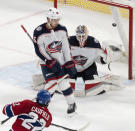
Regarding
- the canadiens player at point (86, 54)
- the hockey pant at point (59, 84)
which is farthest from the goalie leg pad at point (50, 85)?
the canadiens player at point (86, 54)

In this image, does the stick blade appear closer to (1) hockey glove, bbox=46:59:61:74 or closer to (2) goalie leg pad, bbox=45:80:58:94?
(2) goalie leg pad, bbox=45:80:58:94

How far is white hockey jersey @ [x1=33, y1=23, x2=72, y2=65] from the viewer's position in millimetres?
6520

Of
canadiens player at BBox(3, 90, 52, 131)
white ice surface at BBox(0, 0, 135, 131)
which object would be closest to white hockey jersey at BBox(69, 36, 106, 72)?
white ice surface at BBox(0, 0, 135, 131)

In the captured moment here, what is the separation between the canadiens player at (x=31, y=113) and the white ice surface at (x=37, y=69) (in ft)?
2.51

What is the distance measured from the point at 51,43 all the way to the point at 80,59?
26.6 inches

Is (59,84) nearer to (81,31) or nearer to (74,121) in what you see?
(74,121)

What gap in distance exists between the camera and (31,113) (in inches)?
210

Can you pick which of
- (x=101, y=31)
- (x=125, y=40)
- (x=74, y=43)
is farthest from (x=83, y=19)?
(x=74, y=43)

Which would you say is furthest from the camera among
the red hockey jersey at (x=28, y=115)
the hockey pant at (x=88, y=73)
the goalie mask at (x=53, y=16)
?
the hockey pant at (x=88, y=73)

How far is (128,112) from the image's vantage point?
21.7 feet

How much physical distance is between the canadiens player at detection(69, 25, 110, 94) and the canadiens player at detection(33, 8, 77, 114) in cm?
44

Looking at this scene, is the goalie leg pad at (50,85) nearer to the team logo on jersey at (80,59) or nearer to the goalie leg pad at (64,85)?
the goalie leg pad at (64,85)

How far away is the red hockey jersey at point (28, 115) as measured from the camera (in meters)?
5.34

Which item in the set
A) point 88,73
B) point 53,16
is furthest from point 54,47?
point 88,73
